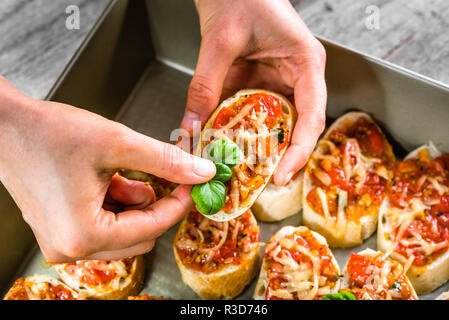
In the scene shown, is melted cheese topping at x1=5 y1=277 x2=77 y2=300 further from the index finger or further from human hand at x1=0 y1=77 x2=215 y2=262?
the index finger

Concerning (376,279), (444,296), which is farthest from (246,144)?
(444,296)

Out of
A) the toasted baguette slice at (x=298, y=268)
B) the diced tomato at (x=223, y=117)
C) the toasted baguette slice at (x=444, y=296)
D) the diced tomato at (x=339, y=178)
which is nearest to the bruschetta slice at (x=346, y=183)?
the diced tomato at (x=339, y=178)

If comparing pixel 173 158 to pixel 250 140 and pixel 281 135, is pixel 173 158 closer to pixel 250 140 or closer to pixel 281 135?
pixel 250 140

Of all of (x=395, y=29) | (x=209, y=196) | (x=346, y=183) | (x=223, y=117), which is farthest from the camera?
(x=395, y=29)

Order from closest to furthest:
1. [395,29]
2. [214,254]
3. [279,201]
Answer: [214,254], [279,201], [395,29]

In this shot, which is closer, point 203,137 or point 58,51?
point 203,137
